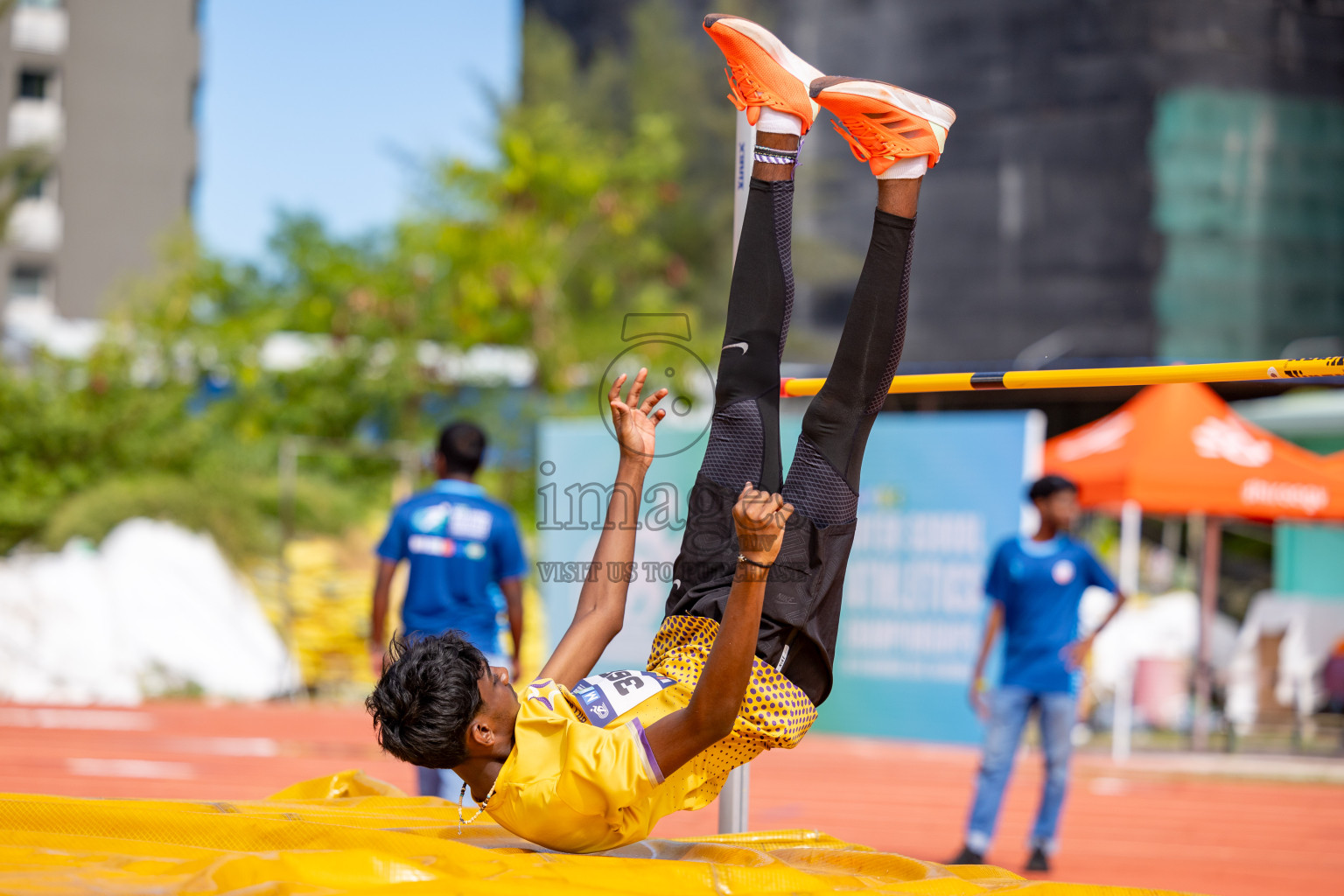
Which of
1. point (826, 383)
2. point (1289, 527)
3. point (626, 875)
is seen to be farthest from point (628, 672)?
point (1289, 527)

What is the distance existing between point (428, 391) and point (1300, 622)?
9633 millimetres

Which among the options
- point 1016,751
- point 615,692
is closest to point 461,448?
point 615,692

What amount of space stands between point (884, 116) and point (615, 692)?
135 cm

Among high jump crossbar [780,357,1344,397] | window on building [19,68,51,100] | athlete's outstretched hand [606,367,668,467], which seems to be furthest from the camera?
window on building [19,68,51,100]

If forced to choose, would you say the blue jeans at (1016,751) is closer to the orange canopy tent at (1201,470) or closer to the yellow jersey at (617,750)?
the yellow jersey at (617,750)

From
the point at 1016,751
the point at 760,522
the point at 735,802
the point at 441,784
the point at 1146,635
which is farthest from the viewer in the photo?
the point at 1146,635

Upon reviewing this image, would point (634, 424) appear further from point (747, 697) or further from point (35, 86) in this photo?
point (35, 86)

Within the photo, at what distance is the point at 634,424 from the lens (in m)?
2.97

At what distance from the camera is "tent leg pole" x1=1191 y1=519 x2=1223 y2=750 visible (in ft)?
28.9

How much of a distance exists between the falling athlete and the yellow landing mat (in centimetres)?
13

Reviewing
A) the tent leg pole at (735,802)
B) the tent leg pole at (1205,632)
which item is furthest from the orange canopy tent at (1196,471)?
the tent leg pole at (735,802)

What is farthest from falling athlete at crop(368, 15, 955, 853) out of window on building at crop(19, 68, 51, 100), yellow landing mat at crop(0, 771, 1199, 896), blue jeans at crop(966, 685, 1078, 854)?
window on building at crop(19, 68, 51, 100)

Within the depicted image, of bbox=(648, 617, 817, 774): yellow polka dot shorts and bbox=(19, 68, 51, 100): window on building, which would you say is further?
bbox=(19, 68, 51, 100): window on building

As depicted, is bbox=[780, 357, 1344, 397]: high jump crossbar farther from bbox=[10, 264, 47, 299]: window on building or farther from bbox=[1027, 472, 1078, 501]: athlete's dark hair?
bbox=[10, 264, 47, 299]: window on building
